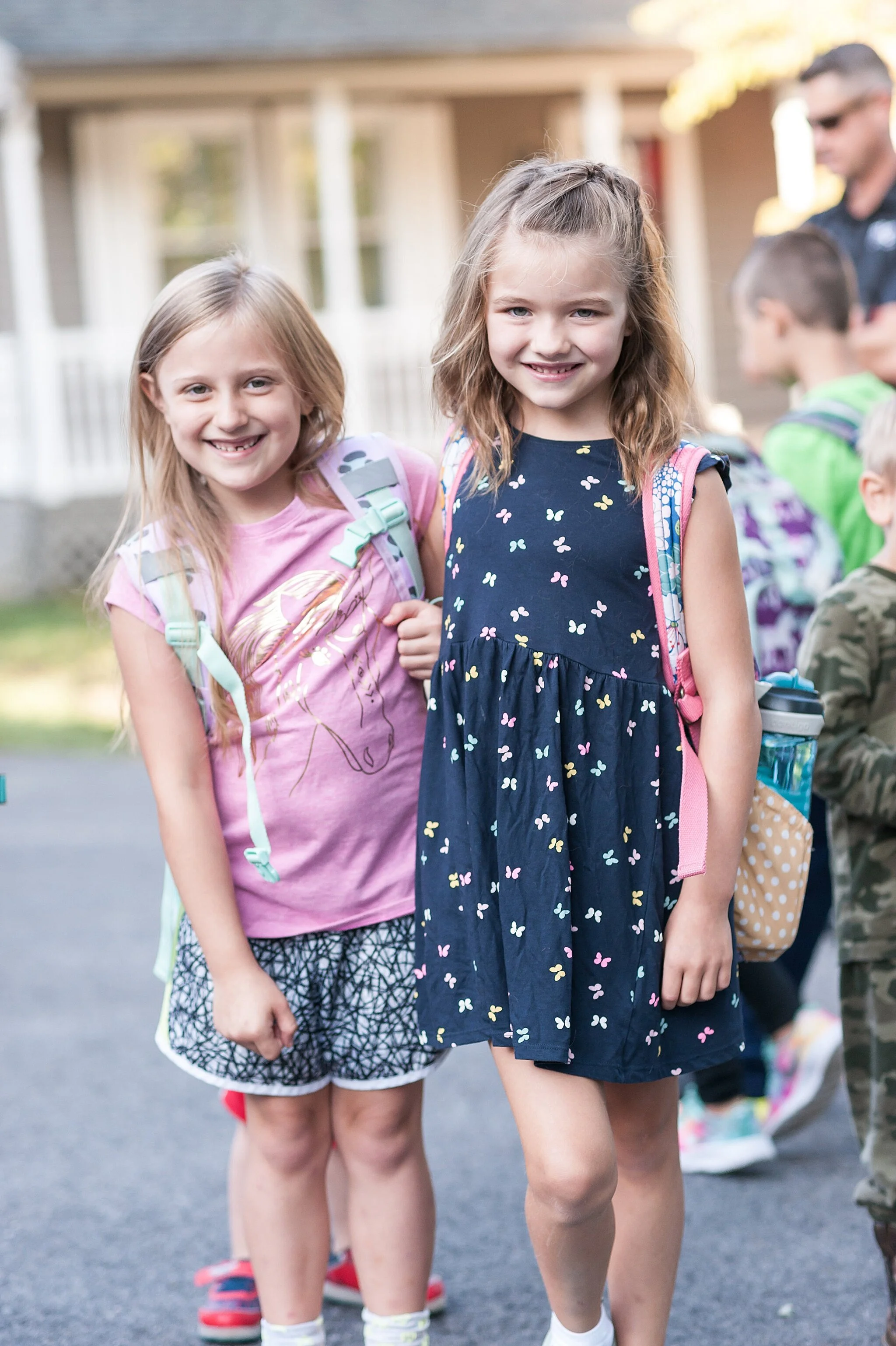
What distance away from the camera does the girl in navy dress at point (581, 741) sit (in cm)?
226

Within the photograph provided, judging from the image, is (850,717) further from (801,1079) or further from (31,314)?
(31,314)

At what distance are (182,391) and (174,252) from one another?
12.7m

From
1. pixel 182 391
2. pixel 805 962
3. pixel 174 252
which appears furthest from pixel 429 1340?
pixel 174 252

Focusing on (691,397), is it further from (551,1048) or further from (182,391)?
(551,1048)

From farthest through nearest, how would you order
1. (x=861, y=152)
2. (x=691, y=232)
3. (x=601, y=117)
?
(x=691, y=232) → (x=601, y=117) → (x=861, y=152)

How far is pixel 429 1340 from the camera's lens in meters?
2.92

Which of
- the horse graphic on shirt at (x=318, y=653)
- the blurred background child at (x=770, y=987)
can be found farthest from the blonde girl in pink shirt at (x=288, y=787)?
the blurred background child at (x=770, y=987)

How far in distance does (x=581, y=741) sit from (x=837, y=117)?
9.57 feet

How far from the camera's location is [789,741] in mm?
2451

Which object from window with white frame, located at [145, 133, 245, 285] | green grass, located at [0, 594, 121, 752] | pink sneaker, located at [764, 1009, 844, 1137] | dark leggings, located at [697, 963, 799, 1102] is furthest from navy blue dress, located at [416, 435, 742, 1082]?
window with white frame, located at [145, 133, 245, 285]

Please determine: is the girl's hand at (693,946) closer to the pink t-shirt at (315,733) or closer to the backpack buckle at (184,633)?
the pink t-shirt at (315,733)

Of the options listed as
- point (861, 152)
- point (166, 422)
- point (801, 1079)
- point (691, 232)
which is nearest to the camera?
point (166, 422)

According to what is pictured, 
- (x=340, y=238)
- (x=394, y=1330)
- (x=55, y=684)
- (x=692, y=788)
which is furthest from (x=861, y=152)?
(x=340, y=238)

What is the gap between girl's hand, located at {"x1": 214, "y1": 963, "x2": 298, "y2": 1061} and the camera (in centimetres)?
249
